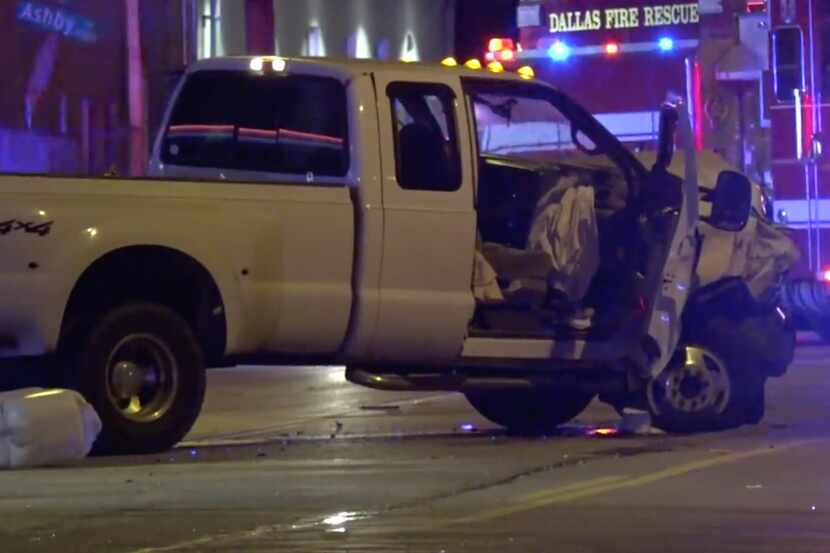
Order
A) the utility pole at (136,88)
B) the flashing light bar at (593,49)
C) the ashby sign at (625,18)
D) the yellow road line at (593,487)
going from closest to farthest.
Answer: the yellow road line at (593,487) < the ashby sign at (625,18) < the flashing light bar at (593,49) < the utility pole at (136,88)

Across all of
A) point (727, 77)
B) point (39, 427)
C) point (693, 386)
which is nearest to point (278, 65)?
point (39, 427)

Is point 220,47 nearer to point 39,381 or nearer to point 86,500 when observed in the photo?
point 39,381

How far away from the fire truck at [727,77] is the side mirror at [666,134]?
6.14m

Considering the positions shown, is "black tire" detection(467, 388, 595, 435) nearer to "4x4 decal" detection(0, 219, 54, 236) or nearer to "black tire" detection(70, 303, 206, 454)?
"black tire" detection(70, 303, 206, 454)

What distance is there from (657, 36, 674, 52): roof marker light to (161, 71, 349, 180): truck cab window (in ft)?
25.0

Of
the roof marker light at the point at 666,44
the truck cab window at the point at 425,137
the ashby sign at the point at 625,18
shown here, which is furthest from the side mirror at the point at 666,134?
the roof marker light at the point at 666,44

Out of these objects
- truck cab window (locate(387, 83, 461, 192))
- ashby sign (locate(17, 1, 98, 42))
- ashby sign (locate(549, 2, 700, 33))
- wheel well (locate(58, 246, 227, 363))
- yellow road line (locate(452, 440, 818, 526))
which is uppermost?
ashby sign (locate(17, 1, 98, 42))

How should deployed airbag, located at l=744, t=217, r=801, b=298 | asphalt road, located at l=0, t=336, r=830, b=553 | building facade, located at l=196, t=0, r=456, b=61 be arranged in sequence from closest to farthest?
asphalt road, located at l=0, t=336, r=830, b=553 → deployed airbag, located at l=744, t=217, r=801, b=298 → building facade, located at l=196, t=0, r=456, b=61

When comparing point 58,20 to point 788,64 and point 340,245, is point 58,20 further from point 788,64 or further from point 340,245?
point 340,245

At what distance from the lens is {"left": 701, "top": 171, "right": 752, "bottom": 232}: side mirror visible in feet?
36.4

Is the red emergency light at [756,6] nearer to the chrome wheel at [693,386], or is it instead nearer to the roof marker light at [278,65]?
the chrome wheel at [693,386]

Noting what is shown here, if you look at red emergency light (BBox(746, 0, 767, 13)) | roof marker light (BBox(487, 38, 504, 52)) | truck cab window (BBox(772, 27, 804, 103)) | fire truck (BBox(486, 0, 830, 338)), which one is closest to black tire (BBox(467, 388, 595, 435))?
fire truck (BBox(486, 0, 830, 338))

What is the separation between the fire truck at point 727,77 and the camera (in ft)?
57.7

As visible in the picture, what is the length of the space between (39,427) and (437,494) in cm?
196
